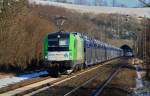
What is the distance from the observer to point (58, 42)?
35281mm

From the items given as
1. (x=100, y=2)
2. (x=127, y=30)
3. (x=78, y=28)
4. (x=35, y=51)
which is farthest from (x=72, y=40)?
(x=100, y=2)

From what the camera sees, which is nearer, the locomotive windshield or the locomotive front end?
the locomotive front end

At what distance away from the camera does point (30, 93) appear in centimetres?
2253

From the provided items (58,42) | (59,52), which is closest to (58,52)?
(59,52)

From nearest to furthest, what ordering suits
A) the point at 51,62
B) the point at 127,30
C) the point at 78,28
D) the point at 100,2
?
1. the point at 51,62
2. the point at 78,28
3. the point at 127,30
4. the point at 100,2

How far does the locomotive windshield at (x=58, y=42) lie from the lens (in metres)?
35.1

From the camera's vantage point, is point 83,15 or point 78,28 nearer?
point 78,28

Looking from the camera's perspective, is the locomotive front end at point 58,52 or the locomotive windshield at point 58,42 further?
the locomotive windshield at point 58,42

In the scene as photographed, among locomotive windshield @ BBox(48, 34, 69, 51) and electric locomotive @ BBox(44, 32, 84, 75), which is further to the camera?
locomotive windshield @ BBox(48, 34, 69, 51)

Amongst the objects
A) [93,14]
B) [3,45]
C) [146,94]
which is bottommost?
[146,94]

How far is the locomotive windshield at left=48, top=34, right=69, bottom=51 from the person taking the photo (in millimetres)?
35094

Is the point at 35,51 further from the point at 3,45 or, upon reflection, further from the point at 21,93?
the point at 21,93

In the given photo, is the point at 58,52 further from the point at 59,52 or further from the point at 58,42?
the point at 58,42

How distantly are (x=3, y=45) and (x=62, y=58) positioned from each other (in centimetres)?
606
